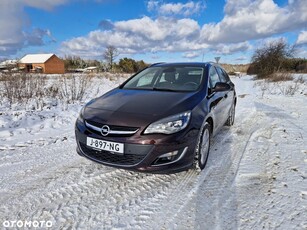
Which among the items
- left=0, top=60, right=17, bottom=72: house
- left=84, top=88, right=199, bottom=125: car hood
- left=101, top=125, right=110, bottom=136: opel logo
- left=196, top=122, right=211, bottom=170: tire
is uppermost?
left=0, top=60, right=17, bottom=72: house

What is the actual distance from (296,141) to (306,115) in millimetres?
2886

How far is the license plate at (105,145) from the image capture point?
2.62 metres

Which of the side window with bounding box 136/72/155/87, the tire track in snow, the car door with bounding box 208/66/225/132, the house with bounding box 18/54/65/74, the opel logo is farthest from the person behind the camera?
the house with bounding box 18/54/65/74

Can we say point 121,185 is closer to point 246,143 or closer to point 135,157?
point 135,157

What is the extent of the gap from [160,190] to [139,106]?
43.1 inches

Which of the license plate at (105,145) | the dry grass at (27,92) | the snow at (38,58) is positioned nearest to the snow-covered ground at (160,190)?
the license plate at (105,145)

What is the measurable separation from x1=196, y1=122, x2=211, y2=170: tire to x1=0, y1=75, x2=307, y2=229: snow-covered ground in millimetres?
140

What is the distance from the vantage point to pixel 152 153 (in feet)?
8.46

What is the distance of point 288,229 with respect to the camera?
2.08 metres

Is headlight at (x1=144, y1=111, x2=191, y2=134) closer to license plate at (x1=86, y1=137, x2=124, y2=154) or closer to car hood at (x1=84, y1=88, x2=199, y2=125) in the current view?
car hood at (x1=84, y1=88, x2=199, y2=125)

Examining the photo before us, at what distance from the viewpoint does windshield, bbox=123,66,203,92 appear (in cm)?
373

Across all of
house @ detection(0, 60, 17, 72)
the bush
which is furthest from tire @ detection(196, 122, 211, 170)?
the bush

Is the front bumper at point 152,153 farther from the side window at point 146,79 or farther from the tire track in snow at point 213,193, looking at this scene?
the side window at point 146,79

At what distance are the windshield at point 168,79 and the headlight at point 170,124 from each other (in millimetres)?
881
